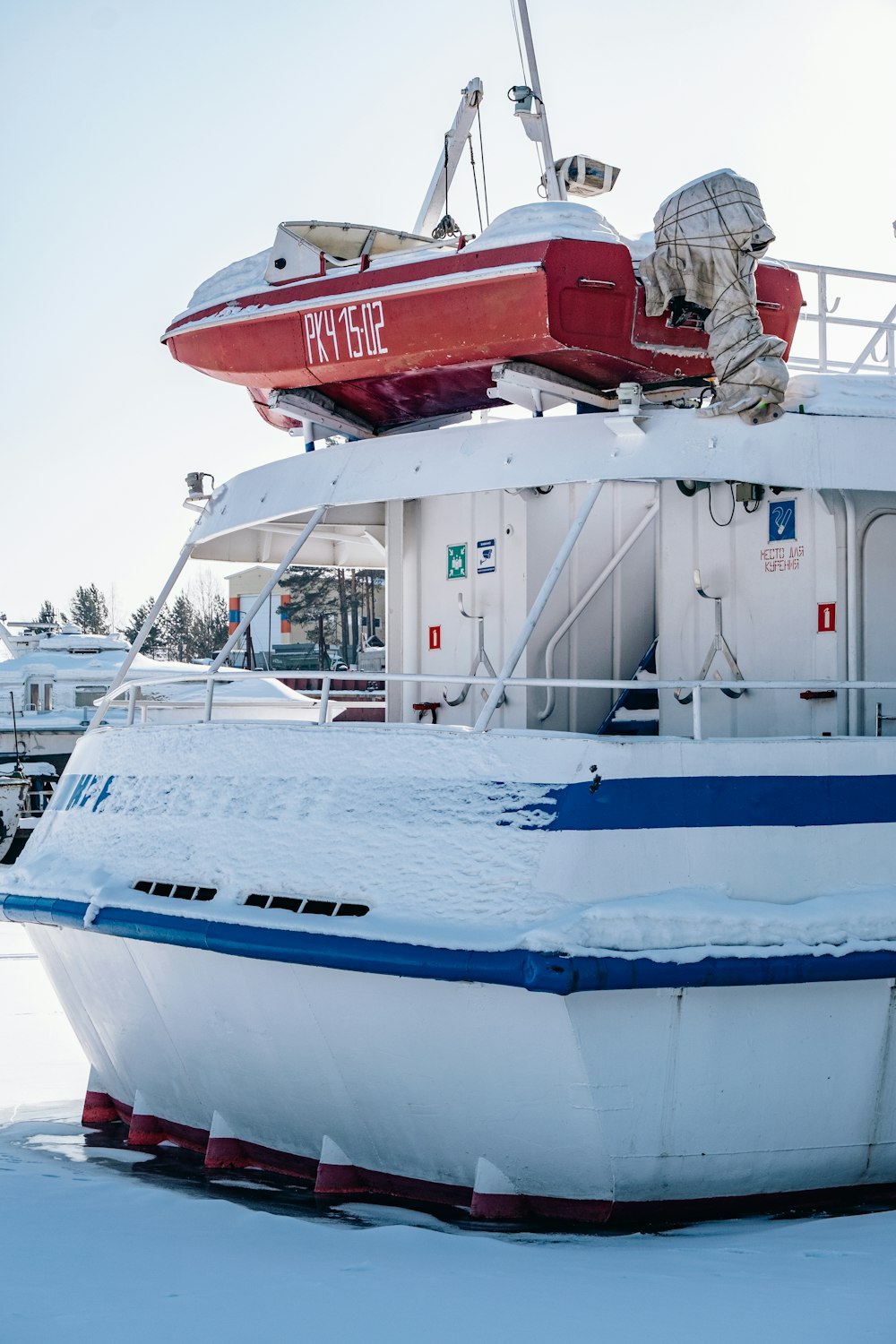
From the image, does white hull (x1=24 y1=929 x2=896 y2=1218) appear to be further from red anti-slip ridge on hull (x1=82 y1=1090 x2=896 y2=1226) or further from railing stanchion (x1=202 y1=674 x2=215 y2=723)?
railing stanchion (x1=202 y1=674 x2=215 y2=723)

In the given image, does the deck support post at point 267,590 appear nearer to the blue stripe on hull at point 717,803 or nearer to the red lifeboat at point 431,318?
the red lifeboat at point 431,318

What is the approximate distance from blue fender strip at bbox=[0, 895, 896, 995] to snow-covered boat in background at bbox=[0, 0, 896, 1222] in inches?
0.5

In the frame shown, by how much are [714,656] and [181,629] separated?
62.7m

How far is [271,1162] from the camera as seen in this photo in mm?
6816

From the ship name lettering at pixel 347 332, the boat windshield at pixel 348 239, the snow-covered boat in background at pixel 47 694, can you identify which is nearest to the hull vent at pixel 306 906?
the ship name lettering at pixel 347 332

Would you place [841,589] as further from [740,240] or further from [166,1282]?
[166,1282]

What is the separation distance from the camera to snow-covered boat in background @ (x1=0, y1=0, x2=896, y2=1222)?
5668 millimetres

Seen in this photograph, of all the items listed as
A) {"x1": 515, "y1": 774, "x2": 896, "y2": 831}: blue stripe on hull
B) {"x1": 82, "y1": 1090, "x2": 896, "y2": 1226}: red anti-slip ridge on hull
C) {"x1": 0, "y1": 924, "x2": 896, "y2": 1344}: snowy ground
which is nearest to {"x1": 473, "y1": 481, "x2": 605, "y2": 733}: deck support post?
{"x1": 515, "y1": 774, "x2": 896, "y2": 831}: blue stripe on hull

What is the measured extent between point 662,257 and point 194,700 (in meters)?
3.77

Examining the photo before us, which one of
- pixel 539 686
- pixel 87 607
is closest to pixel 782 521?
pixel 539 686

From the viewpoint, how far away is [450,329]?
7480 mm

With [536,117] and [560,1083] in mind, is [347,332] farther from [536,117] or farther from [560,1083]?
[560,1083]

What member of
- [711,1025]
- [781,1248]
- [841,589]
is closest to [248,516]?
[841,589]

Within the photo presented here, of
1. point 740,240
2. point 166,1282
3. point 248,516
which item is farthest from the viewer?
point 248,516
